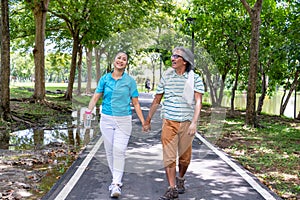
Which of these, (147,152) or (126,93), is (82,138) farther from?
(126,93)

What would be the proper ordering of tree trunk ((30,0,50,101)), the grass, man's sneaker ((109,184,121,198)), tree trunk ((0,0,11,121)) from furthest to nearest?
tree trunk ((30,0,50,101))
tree trunk ((0,0,11,121))
the grass
man's sneaker ((109,184,121,198))

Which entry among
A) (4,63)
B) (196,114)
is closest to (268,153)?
(196,114)

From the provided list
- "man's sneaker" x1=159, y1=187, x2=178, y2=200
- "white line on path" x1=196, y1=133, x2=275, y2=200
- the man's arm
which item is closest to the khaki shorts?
the man's arm

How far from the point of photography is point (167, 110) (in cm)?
490

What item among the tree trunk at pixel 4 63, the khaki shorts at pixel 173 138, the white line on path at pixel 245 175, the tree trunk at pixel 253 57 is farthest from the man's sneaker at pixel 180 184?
the tree trunk at pixel 253 57

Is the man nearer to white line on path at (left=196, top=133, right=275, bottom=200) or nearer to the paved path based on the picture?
the paved path

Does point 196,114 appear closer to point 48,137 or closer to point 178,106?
point 178,106

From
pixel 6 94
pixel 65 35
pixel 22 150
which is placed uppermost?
pixel 65 35

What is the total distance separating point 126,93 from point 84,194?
56.6 inches

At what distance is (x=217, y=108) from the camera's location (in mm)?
7262

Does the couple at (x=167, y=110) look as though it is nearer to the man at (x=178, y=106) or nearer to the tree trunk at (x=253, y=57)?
the man at (x=178, y=106)

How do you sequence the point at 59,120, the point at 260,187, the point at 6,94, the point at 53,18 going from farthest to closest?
the point at 53,18, the point at 59,120, the point at 6,94, the point at 260,187

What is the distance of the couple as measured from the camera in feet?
15.9

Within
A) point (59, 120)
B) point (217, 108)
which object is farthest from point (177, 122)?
point (59, 120)
